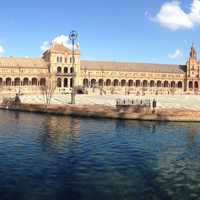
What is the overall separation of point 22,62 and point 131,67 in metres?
45.6

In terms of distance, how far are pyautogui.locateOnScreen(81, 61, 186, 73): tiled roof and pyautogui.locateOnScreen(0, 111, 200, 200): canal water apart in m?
104

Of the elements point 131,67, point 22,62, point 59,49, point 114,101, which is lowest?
point 114,101

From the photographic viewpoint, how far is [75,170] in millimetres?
21281

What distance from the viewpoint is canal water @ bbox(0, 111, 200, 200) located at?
58.2 ft

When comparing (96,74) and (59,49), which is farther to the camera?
(96,74)

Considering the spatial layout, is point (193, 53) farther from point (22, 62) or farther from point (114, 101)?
point (114, 101)

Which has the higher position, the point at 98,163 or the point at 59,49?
the point at 59,49

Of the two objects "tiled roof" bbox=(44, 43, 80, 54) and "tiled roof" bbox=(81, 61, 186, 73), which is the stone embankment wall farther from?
"tiled roof" bbox=(81, 61, 186, 73)

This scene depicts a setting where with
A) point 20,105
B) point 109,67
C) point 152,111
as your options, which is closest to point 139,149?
point 152,111

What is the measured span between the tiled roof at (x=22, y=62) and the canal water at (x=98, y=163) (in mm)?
93164

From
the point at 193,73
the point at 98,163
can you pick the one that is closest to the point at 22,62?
the point at 193,73

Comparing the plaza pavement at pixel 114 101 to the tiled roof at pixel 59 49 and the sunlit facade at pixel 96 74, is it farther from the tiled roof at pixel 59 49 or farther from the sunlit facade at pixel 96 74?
the tiled roof at pixel 59 49

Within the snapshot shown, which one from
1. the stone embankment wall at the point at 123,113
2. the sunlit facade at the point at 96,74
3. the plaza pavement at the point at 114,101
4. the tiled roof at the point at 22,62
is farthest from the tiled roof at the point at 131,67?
the stone embankment wall at the point at 123,113

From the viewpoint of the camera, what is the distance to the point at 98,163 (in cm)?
2295
